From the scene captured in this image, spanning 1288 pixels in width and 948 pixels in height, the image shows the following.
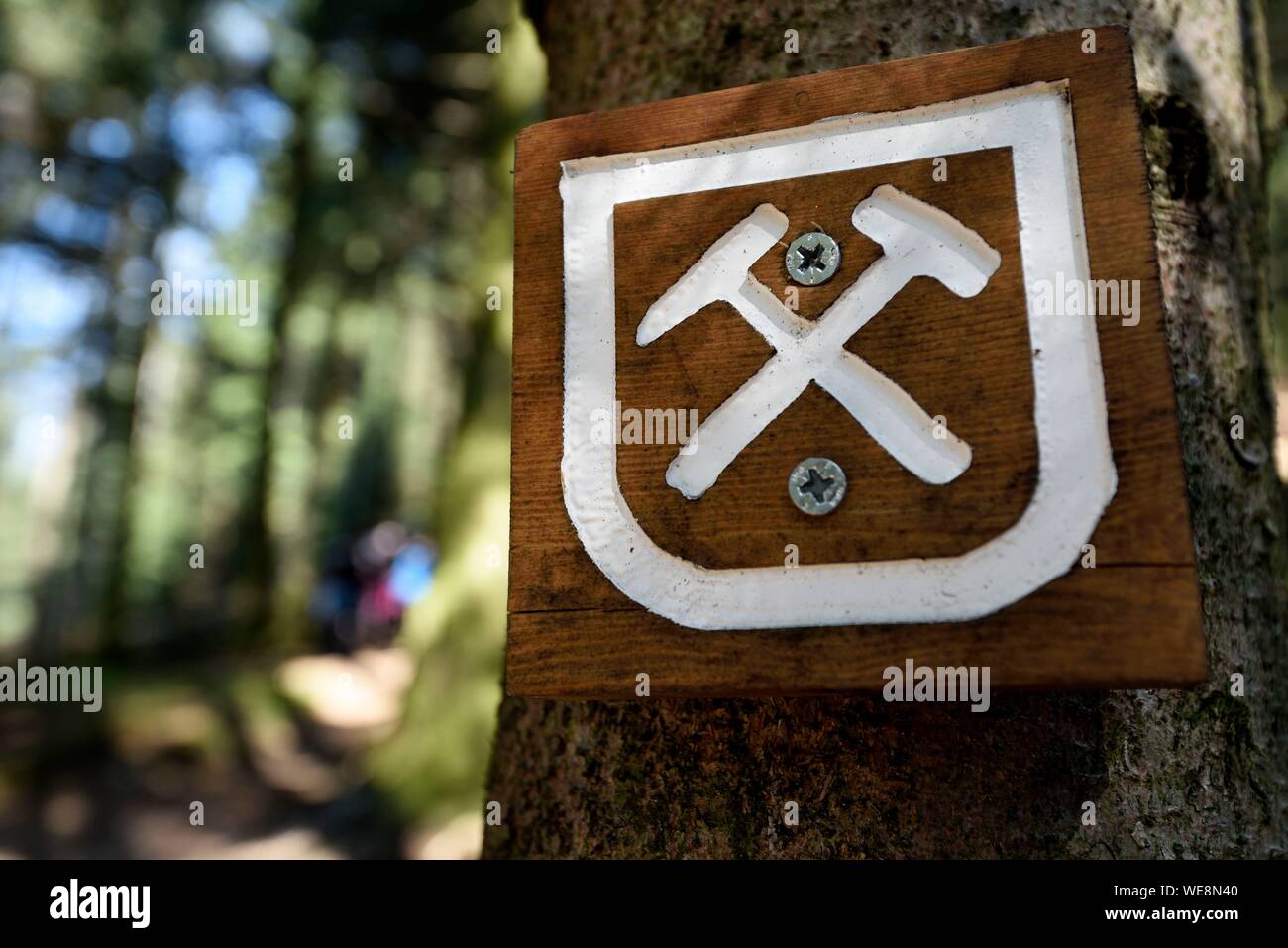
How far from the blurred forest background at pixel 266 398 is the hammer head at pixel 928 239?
161cm

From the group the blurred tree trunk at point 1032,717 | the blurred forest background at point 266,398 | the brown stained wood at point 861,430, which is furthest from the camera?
the blurred forest background at point 266,398

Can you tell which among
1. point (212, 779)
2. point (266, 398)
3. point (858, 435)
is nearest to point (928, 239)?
point (858, 435)

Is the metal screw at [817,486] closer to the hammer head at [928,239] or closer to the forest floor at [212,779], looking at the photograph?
the hammer head at [928,239]

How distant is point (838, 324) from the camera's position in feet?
3.03

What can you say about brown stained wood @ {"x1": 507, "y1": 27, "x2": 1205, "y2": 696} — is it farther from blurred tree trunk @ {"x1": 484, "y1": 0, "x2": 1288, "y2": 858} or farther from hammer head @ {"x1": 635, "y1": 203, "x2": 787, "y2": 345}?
blurred tree trunk @ {"x1": 484, "y1": 0, "x2": 1288, "y2": 858}

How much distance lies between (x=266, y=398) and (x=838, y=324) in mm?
10696

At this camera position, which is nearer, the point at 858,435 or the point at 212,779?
the point at 858,435

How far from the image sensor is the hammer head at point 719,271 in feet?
3.18

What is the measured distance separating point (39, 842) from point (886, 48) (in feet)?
23.5

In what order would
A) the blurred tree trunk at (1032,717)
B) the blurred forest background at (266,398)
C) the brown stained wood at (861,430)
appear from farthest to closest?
the blurred forest background at (266,398)
the blurred tree trunk at (1032,717)
the brown stained wood at (861,430)

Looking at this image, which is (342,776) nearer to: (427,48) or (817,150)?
(427,48)

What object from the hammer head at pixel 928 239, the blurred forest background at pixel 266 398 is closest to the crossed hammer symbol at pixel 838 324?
the hammer head at pixel 928 239

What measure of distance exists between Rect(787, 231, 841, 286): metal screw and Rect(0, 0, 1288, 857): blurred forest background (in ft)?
5.18

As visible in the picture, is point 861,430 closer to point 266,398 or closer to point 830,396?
point 830,396
